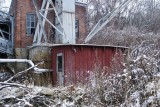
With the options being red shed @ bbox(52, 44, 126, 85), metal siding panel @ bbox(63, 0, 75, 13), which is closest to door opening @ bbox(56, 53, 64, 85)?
red shed @ bbox(52, 44, 126, 85)

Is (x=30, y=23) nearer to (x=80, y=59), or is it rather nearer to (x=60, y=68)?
(x=60, y=68)

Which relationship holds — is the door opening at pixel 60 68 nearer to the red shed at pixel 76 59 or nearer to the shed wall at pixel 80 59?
the red shed at pixel 76 59

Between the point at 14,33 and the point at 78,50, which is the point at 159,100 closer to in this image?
the point at 78,50

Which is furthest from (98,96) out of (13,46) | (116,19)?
(116,19)

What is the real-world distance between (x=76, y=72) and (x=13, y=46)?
7.03 m

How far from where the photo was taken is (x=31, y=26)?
2097 centimetres

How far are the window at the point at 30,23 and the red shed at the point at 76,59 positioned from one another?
4559 mm

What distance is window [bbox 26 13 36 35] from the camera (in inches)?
820

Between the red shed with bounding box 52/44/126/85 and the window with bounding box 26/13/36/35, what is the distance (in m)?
4.56

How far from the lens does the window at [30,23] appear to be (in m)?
20.8

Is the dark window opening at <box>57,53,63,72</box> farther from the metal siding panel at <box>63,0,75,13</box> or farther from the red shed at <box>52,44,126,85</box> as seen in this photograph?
the metal siding panel at <box>63,0,75,13</box>

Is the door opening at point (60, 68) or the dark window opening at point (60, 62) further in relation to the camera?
the dark window opening at point (60, 62)

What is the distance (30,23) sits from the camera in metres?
21.0

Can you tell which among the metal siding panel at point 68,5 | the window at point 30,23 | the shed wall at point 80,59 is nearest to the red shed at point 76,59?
the shed wall at point 80,59
